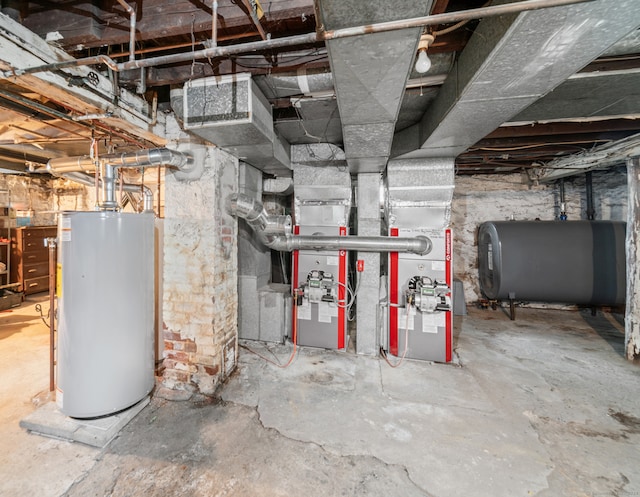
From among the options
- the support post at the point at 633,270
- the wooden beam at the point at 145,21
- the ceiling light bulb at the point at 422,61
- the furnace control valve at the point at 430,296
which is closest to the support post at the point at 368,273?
the furnace control valve at the point at 430,296

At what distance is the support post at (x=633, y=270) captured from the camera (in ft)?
8.38

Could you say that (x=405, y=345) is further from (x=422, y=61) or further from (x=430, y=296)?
(x=422, y=61)

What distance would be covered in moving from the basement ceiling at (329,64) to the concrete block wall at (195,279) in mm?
545

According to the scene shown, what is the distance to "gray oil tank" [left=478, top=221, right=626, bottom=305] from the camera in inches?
133

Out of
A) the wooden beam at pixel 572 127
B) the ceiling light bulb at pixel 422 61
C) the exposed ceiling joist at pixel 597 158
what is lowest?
the ceiling light bulb at pixel 422 61

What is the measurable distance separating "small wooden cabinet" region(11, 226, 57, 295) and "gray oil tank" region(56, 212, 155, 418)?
14.3 feet

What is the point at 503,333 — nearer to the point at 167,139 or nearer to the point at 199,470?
the point at 199,470

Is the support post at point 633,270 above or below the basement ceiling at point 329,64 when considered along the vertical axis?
below

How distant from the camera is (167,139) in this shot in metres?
2.00

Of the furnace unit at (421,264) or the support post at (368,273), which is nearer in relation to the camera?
the furnace unit at (421,264)

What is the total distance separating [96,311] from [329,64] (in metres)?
1.92

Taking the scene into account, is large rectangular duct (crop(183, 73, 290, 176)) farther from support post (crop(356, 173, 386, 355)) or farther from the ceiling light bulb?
support post (crop(356, 173, 386, 355))

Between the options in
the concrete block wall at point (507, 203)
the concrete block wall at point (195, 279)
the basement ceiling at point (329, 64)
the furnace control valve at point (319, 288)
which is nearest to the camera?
the basement ceiling at point (329, 64)

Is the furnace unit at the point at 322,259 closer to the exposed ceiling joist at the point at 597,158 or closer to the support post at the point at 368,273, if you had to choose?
the support post at the point at 368,273
